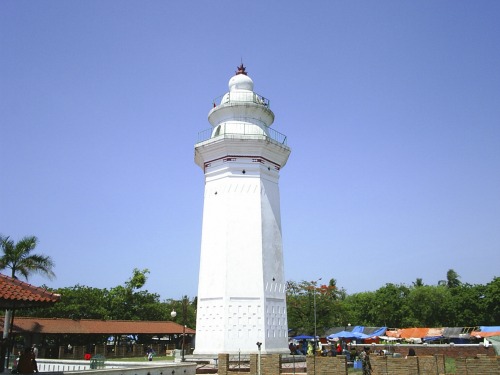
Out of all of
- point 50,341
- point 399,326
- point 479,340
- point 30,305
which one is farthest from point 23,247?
point 399,326

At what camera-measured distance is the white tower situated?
24.9 metres

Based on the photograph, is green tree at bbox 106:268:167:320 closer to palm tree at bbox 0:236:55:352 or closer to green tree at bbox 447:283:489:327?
palm tree at bbox 0:236:55:352

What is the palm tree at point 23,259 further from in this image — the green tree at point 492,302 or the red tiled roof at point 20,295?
the green tree at point 492,302

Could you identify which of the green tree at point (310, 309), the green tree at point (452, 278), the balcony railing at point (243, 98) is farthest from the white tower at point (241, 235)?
the green tree at point (452, 278)

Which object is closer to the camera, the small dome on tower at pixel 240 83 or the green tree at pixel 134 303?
the small dome on tower at pixel 240 83

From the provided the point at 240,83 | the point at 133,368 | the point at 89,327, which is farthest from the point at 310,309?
the point at 133,368

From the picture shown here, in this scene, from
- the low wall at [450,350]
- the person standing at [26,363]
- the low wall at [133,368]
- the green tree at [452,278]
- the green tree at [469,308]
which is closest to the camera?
the person standing at [26,363]

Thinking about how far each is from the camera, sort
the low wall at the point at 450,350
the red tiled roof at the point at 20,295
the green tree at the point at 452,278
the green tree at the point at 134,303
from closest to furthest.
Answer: the red tiled roof at the point at 20,295 → the low wall at the point at 450,350 → the green tree at the point at 134,303 → the green tree at the point at 452,278

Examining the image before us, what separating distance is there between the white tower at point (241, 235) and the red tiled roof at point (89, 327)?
49.0ft

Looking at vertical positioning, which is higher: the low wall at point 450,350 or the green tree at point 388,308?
the green tree at point 388,308

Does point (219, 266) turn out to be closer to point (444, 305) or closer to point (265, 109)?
point (265, 109)

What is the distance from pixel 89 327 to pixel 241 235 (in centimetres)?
1867

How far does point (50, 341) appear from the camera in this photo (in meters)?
39.5

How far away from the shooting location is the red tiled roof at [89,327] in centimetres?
3400
